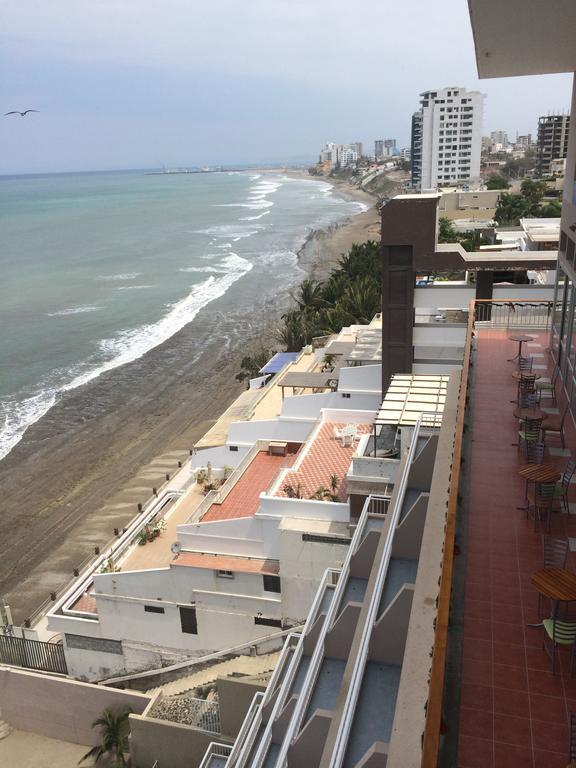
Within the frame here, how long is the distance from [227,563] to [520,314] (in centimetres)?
971

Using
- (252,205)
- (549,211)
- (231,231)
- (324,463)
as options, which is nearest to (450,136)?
(252,205)

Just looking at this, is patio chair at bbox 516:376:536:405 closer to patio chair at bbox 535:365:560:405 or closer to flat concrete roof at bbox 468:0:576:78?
patio chair at bbox 535:365:560:405

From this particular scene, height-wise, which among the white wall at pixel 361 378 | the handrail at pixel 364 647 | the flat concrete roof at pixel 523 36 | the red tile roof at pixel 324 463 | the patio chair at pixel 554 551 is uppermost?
the flat concrete roof at pixel 523 36

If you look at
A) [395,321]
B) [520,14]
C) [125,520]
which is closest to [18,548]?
[125,520]

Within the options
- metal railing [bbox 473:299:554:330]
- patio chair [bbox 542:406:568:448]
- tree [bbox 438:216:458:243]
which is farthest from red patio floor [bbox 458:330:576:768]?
tree [bbox 438:216:458:243]

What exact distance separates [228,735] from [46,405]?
27.6m

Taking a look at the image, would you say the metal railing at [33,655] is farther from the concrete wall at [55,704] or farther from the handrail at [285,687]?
the handrail at [285,687]

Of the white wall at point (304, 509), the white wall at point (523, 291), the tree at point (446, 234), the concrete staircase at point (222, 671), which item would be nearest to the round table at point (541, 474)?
the white wall at point (304, 509)

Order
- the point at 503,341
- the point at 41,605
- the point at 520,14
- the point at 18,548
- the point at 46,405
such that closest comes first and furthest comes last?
the point at 520,14 → the point at 503,341 → the point at 41,605 → the point at 18,548 → the point at 46,405

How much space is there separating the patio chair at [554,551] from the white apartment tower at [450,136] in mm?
139455

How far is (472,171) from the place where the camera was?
140m

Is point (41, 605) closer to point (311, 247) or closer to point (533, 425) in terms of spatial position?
point (533, 425)

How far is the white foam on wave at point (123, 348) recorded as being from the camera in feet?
115

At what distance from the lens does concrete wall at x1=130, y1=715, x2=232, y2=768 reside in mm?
13383
